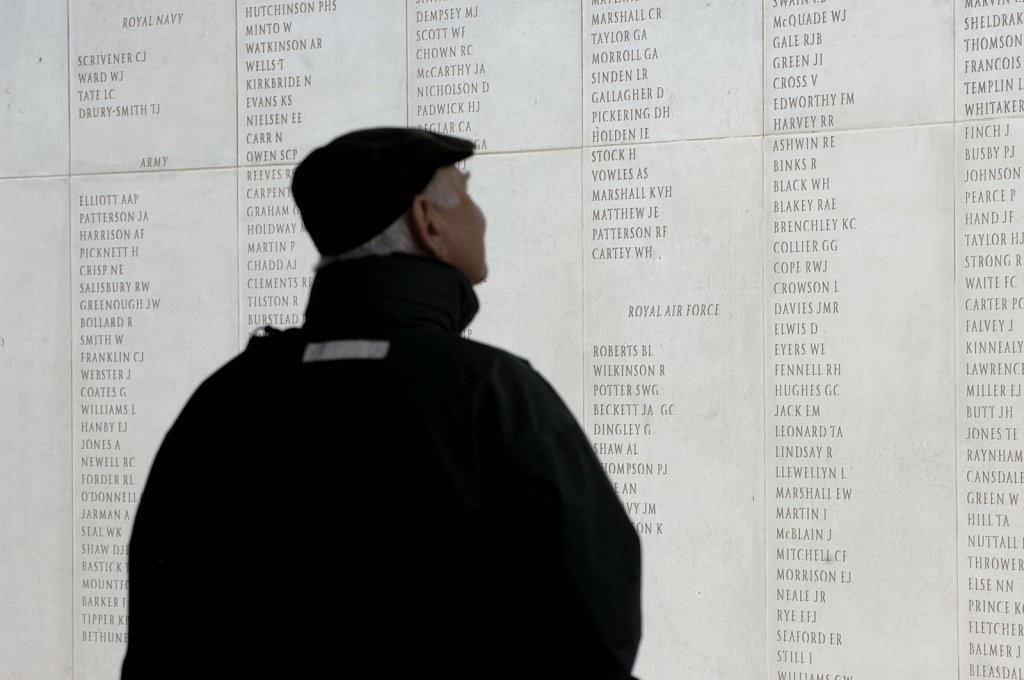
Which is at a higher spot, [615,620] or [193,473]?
[193,473]

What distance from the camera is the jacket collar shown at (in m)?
1.75

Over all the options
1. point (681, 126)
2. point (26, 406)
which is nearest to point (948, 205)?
point (681, 126)

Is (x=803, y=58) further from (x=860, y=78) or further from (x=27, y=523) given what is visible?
(x=27, y=523)

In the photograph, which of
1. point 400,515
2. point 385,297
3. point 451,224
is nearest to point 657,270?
point 451,224

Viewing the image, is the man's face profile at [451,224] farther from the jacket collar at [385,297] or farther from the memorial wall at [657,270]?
the memorial wall at [657,270]

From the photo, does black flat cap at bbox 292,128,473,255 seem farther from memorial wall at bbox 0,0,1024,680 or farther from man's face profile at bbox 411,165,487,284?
memorial wall at bbox 0,0,1024,680

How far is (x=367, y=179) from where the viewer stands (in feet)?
5.82

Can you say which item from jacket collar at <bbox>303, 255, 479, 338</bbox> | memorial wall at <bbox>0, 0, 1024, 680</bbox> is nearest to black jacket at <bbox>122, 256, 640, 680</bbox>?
jacket collar at <bbox>303, 255, 479, 338</bbox>

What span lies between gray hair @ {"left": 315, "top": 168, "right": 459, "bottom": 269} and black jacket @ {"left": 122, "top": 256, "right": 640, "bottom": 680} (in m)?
0.04

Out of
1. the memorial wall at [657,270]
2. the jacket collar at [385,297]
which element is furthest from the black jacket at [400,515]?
the memorial wall at [657,270]

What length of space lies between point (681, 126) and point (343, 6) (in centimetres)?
133

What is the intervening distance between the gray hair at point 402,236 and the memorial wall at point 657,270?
7.85 ft

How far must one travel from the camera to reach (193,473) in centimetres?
183

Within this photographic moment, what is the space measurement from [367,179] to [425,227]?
4.2 inches
